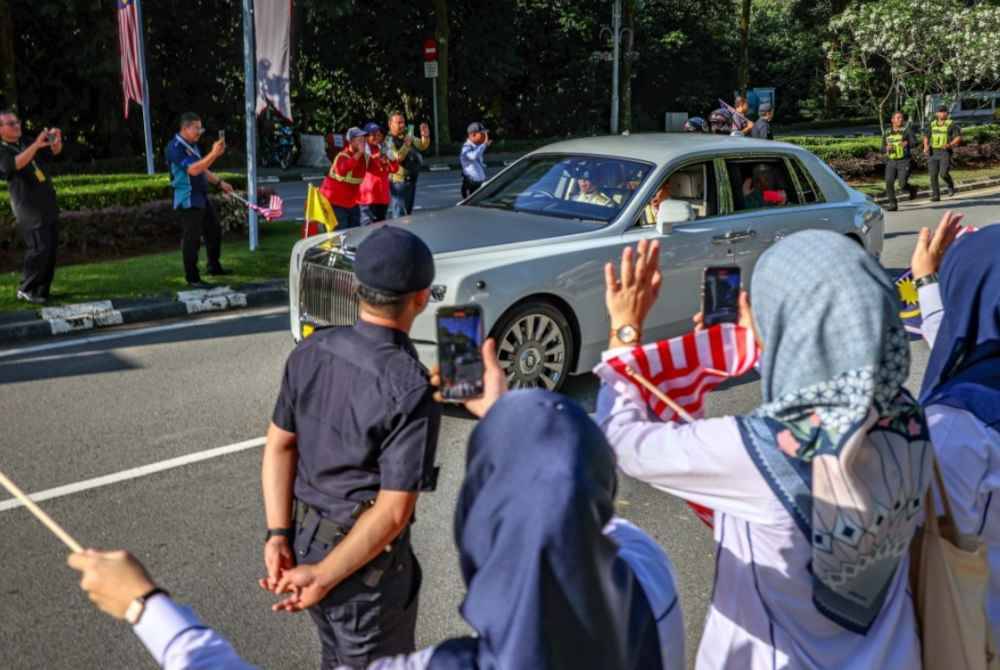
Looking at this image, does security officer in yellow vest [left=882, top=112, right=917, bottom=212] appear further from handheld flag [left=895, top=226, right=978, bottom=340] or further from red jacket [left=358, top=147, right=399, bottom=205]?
handheld flag [left=895, top=226, right=978, bottom=340]

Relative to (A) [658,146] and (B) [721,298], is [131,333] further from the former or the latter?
(B) [721,298]

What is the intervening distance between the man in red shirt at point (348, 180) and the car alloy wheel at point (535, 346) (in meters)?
5.68

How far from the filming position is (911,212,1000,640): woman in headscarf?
2307 mm

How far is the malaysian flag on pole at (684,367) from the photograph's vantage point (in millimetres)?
2412

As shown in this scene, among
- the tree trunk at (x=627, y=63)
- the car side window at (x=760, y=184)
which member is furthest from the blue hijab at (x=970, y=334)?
the tree trunk at (x=627, y=63)

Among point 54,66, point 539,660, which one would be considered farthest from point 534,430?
point 54,66

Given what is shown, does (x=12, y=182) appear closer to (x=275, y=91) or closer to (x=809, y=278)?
(x=275, y=91)

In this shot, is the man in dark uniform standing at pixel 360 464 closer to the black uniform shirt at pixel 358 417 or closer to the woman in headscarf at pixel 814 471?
the black uniform shirt at pixel 358 417

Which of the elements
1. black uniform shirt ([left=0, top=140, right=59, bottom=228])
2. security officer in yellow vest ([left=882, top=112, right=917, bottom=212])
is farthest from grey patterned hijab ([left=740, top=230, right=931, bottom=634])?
security officer in yellow vest ([left=882, top=112, right=917, bottom=212])

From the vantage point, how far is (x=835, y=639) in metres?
2.11

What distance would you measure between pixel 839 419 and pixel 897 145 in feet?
58.2

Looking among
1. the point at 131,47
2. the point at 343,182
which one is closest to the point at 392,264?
the point at 343,182

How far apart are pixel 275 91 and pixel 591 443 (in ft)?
40.8

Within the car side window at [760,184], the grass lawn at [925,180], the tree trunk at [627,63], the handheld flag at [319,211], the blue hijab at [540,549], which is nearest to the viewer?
the blue hijab at [540,549]
